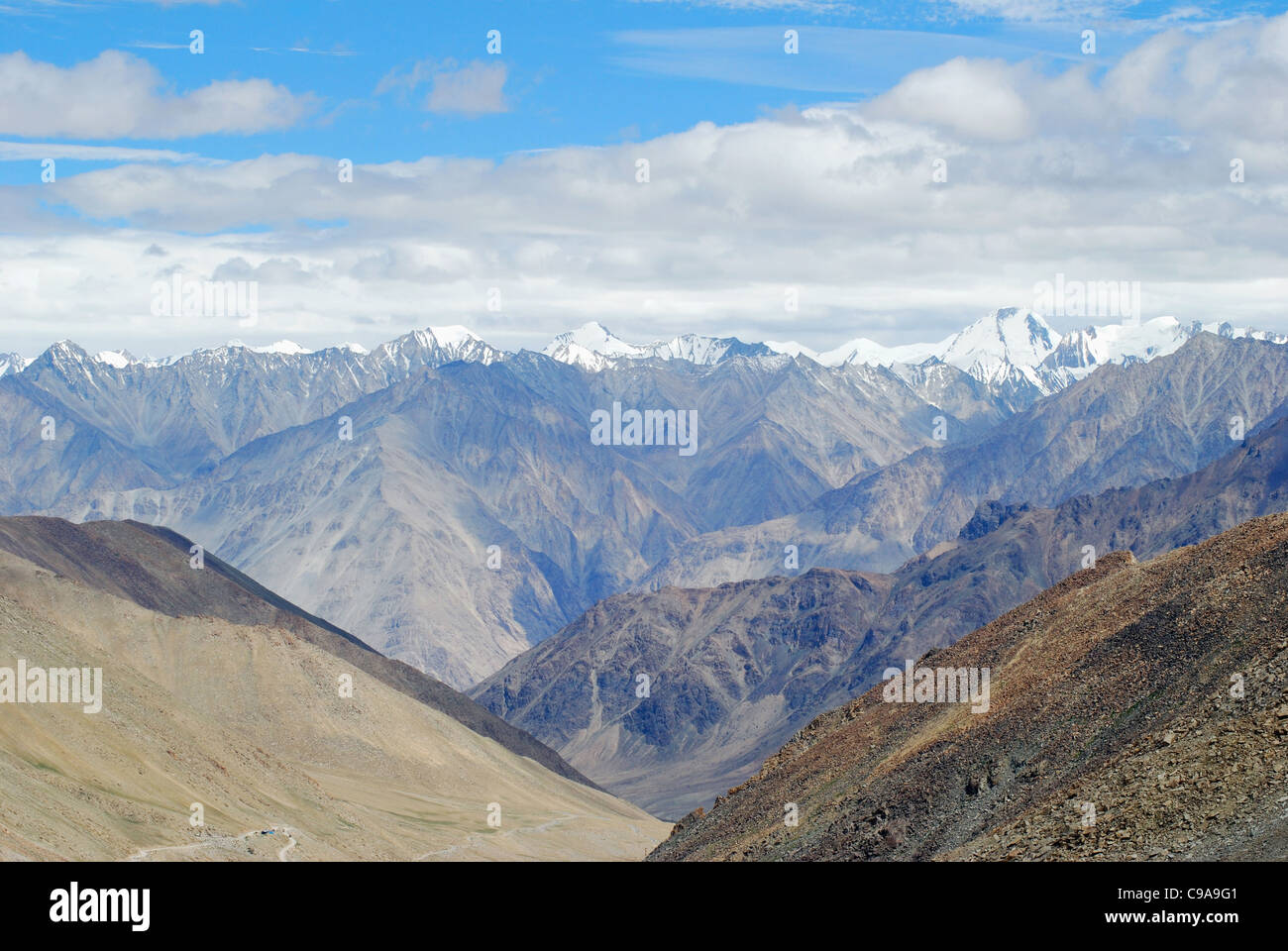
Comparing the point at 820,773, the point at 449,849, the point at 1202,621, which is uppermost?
the point at 1202,621

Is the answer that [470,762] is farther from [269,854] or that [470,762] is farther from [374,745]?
[269,854]

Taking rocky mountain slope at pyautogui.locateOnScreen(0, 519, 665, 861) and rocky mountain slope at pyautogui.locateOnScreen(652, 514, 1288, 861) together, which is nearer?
rocky mountain slope at pyautogui.locateOnScreen(652, 514, 1288, 861)

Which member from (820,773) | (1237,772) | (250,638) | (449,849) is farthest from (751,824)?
(250,638)

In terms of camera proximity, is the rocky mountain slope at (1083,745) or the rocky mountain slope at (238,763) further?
the rocky mountain slope at (238,763)

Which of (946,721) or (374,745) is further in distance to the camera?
(374,745)
